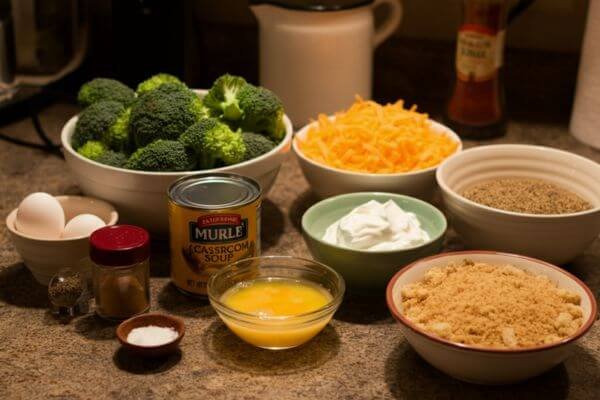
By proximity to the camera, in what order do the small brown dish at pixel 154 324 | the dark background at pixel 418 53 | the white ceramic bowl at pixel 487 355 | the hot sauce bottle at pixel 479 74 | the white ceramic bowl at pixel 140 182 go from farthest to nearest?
the dark background at pixel 418 53, the hot sauce bottle at pixel 479 74, the white ceramic bowl at pixel 140 182, the small brown dish at pixel 154 324, the white ceramic bowl at pixel 487 355

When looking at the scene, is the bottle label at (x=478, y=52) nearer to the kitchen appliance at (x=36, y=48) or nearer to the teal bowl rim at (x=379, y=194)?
the teal bowl rim at (x=379, y=194)

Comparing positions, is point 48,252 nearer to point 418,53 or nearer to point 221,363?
point 221,363

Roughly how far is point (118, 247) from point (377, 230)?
357 mm

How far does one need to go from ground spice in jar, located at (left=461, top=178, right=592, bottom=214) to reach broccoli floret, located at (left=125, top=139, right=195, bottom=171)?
440 mm

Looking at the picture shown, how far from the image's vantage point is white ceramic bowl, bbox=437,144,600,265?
126 centimetres

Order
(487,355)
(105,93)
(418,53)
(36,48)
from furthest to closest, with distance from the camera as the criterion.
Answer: (418,53), (36,48), (105,93), (487,355)

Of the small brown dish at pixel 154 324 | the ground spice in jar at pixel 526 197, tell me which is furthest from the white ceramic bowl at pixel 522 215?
the small brown dish at pixel 154 324

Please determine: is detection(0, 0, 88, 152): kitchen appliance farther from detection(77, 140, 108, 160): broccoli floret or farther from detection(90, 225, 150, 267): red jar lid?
detection(90, 225, 150, 267): red jar lid

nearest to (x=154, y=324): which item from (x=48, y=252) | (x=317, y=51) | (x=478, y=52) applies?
(x=48, y=252)

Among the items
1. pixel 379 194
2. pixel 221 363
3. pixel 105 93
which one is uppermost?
pixel 105 93

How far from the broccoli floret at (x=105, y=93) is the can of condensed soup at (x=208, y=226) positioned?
0.28 metres

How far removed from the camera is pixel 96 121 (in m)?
1.42

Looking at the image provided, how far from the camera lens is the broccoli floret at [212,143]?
1329mm

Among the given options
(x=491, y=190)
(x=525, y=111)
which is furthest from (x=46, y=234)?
(x=525, y=111)
